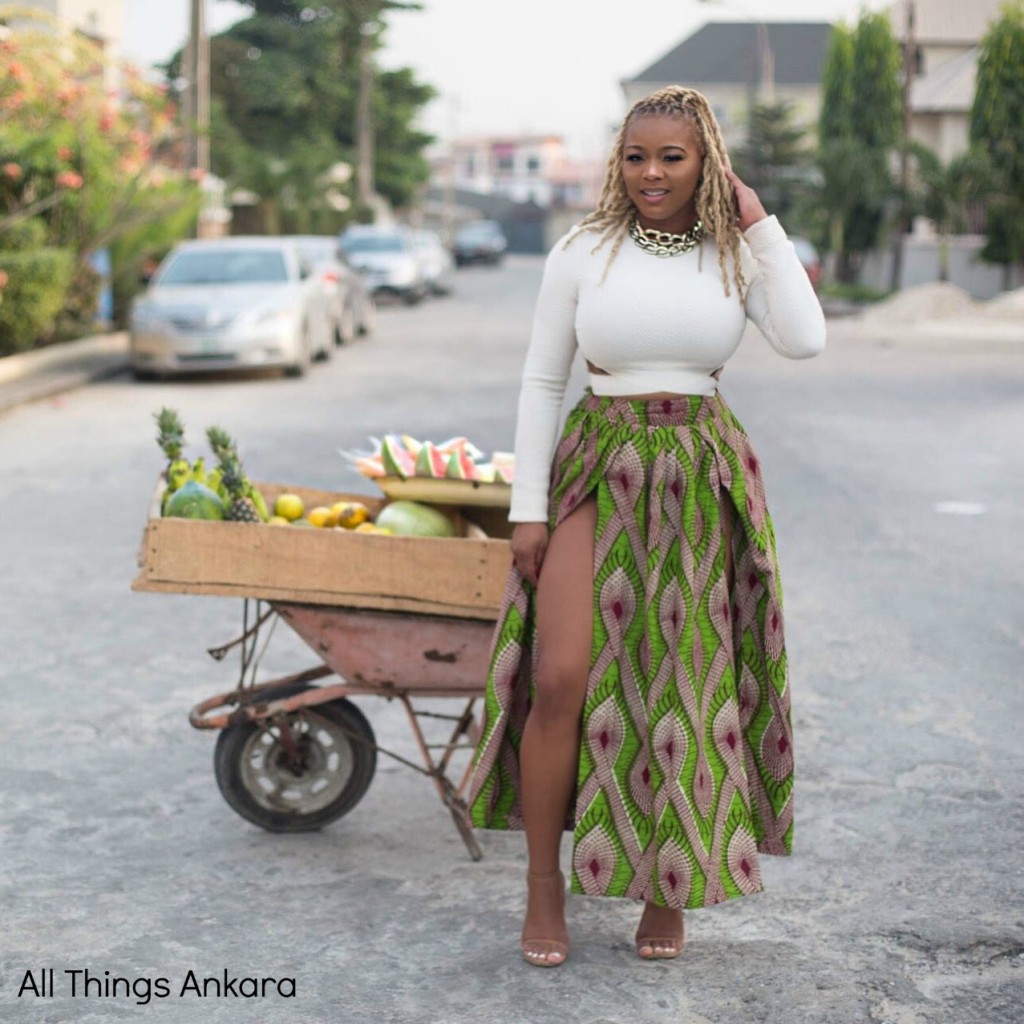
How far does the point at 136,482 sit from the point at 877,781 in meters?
7.05

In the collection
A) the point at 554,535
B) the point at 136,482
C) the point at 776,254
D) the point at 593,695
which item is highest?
the point at 776,254

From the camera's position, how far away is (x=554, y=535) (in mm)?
3986

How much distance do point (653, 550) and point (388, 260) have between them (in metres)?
30.8

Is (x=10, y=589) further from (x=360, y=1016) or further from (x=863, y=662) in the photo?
(x=360, y=1016)

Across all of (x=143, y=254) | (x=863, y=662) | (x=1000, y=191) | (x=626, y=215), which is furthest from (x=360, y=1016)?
(x=1000, y=191)

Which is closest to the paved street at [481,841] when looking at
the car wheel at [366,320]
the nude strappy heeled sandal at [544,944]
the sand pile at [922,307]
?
the nude strappy heeled sandal at [544,944]

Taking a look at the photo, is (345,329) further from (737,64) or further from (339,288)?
(737,64)

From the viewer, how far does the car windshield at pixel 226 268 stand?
763 inches

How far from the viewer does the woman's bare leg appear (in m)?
3.91

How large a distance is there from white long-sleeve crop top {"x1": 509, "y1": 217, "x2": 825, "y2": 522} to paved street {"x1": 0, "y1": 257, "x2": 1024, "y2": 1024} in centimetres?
110

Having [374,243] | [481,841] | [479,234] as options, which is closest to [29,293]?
[481,841]

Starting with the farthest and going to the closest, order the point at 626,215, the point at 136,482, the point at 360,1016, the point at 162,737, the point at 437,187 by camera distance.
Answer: the point at 437,187, the point at 136,482, the point at 162,737, the point at 626,215, the point at 360,1016

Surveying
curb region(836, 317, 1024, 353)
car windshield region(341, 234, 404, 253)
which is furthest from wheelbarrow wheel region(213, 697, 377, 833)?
car windshield region(341, 234, 404, 253)

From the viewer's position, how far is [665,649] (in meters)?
3.91
